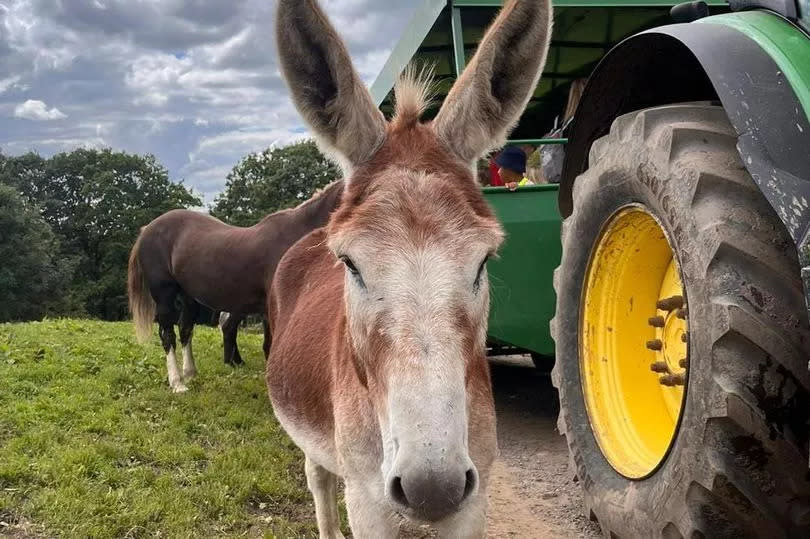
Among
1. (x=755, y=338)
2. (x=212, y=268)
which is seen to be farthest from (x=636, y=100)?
(x=212, y=268)

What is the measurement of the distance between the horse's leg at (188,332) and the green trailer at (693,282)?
5.93 m

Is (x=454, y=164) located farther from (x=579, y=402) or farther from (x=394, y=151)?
(x=579, y=402)

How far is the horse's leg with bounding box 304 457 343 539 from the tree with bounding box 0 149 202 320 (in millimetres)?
40792

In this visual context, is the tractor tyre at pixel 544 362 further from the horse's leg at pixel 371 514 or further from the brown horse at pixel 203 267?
the horse's leg at pixel 371 514

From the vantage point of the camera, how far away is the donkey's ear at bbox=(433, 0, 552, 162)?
2254 millimetres

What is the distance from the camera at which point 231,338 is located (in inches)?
352

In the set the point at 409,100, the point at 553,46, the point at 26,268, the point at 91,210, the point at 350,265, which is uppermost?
the point at 553,46

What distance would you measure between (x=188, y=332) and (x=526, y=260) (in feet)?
18.0

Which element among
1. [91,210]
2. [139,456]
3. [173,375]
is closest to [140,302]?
[173,375]

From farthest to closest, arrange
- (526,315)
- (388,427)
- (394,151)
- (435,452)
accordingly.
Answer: (526,315) < (394,151) < (388,427) < (435,452)

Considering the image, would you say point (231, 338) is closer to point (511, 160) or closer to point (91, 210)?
point (511, 160)

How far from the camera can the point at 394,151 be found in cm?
228

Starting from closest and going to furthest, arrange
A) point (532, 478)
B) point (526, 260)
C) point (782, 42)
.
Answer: point (782, 42) → point (532, 478) → point (526, 260)

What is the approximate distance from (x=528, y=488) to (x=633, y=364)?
1478mm
